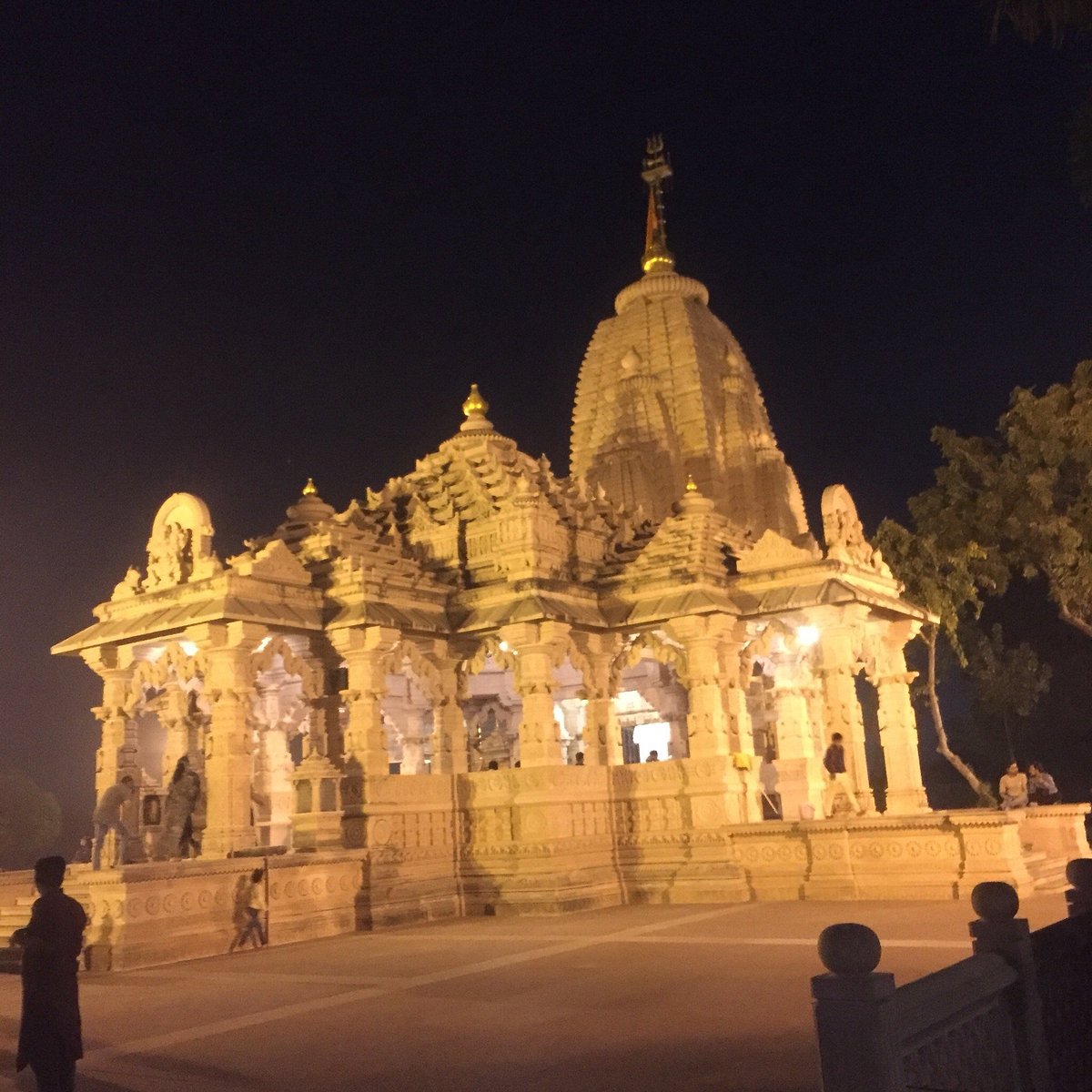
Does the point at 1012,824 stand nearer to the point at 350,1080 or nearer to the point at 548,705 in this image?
the point at 548,705

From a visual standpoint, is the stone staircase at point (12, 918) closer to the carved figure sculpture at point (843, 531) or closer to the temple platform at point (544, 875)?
the temple platform at point (544, 875)

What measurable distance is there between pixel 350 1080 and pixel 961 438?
25.8m

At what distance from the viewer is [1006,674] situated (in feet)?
113

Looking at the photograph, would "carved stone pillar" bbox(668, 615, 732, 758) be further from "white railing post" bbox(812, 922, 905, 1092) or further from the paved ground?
"white railing post" bbox(812, 922, 905, 1092)

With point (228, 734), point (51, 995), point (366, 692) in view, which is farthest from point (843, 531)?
point (51, 995)

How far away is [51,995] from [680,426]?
24.6 m

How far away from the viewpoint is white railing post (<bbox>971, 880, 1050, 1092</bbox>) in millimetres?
5672

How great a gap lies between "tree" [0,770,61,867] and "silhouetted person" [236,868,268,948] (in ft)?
103

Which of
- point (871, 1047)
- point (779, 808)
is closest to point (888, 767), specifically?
point (779, 808)

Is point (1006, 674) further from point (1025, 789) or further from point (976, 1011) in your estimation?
point (976, 1011)

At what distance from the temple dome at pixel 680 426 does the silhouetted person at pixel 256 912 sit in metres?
15.7

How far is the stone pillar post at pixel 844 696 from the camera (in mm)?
18672

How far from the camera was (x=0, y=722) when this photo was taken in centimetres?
4772

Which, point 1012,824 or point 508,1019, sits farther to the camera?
point 1012,824
